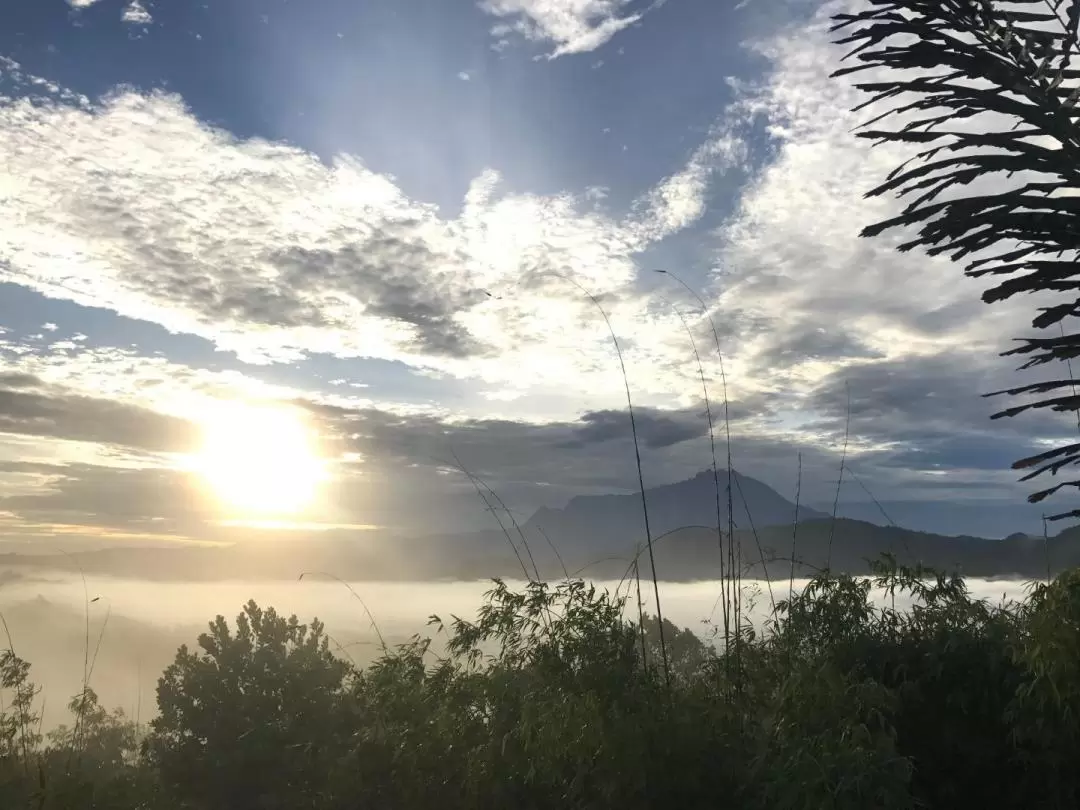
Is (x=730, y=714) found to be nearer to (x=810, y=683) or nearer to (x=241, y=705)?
(x=810, y=683)

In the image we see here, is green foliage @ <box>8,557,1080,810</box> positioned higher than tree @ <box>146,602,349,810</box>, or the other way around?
green foliage @ <box>8,557,1080,810</box>

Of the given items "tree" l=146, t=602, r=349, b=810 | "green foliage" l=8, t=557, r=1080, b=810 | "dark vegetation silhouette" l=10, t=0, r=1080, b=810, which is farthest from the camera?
"tree" l=146, t=602, r=349, b=810

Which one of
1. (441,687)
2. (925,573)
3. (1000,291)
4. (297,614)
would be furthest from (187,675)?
(1000,291)

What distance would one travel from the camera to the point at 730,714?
4070 millimetres

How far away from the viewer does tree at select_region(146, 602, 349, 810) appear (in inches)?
748

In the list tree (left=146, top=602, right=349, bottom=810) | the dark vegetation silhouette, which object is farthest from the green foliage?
tree (left=146, top=602, right=349, bottom=810)

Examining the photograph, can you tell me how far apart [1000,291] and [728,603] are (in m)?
2.85

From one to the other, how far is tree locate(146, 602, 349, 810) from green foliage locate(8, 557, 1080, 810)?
41.1 feet

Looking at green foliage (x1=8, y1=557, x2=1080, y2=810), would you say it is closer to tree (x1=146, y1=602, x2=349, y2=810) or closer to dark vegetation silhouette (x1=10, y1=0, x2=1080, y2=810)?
dark vegetation silhouette (x1=10, y1=0, x2=1080, y2=810)

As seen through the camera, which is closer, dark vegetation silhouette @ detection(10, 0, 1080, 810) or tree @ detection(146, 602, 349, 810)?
dark vegetation silhouette @ detection(10, 0, 1080, 810)

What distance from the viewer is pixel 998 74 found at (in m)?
2.44

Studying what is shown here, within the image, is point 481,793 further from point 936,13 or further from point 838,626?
point 936,13

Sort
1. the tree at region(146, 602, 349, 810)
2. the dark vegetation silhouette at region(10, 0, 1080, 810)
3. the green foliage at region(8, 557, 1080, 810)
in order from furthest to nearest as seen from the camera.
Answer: the tree at region(146, 602, 349, 810) < the green foliage at region(8, 557, 1080, 810) < the dark vegetation silhouette at region(10, 0, 1080, 810)

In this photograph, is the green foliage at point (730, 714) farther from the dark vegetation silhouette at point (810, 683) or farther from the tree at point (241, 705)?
the tree at point (241, 705)
